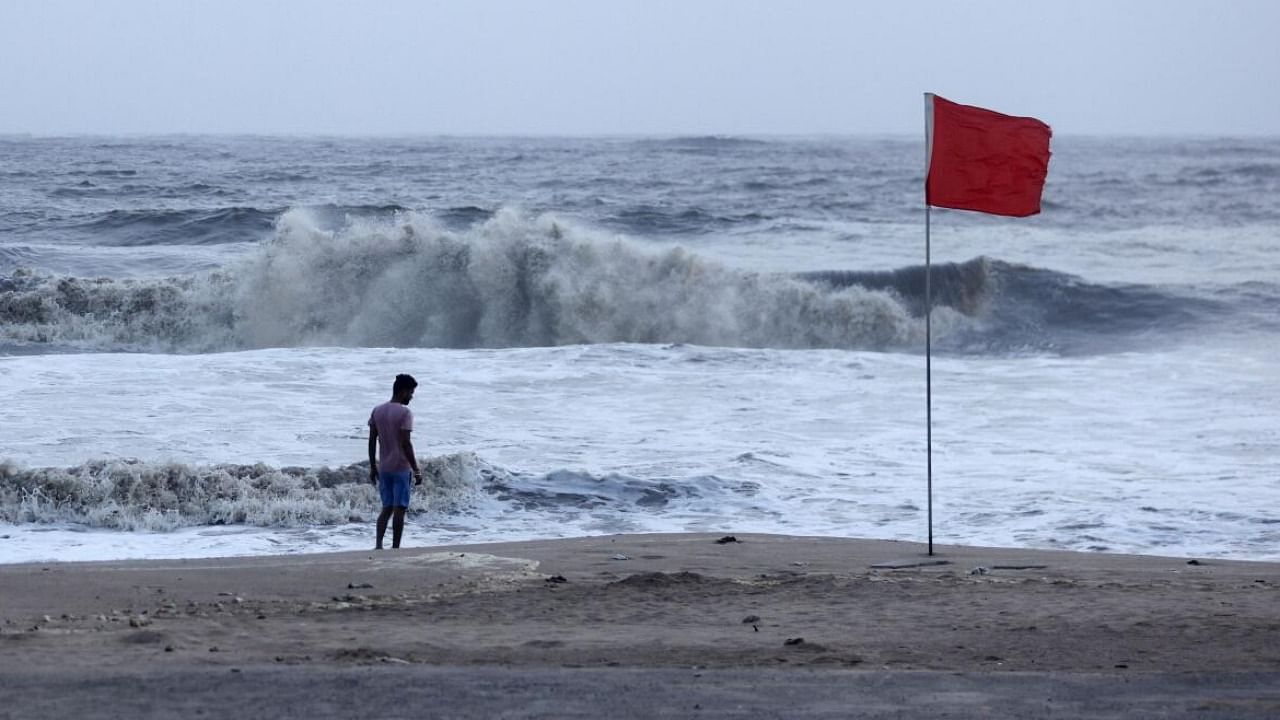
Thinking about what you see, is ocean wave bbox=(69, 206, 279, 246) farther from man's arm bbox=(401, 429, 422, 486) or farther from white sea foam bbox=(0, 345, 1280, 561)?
man's arm bbox=(401, 429, 422, 486)

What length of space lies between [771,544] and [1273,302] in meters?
19.2

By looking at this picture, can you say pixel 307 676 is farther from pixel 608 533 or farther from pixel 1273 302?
pixel 1273 302

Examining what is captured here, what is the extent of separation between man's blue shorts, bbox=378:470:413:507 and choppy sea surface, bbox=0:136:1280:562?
34.8 inches

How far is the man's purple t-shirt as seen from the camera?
8945 mm

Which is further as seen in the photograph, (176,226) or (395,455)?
(176,226)

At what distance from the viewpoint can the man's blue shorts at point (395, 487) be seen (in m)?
9.13

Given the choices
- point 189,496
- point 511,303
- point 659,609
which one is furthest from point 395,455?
point 511,303

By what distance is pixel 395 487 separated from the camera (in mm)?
9164

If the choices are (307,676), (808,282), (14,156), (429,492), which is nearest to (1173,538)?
(429,492)

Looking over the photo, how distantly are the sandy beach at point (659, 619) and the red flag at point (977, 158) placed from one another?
2254 millimetres

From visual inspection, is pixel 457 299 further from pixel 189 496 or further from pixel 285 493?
pixel 189 496

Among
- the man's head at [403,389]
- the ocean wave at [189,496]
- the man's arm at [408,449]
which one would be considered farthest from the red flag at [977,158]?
the ocean wave at [189,496]

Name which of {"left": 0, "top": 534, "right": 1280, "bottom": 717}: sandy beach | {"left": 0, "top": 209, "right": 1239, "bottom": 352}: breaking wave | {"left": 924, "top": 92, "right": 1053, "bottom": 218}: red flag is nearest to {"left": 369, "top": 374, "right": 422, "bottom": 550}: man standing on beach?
{"left": 0, "top": 534, "right": 1280, "bottom": 717}: sandy beach

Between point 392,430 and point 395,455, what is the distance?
7.3 inches
